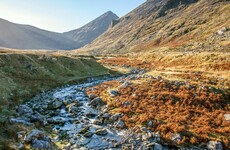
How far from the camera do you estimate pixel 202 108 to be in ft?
86.5

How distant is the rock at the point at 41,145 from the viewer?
713 inches

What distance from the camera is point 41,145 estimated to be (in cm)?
1827

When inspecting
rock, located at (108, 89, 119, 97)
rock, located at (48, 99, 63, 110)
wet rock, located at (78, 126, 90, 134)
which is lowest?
wet rock, located at (78, 126, 90, 134)

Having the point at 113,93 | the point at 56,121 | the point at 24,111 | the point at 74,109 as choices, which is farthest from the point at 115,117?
the point at 24,111

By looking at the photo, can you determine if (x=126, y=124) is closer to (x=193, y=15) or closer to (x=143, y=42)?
(x=143, y=42)

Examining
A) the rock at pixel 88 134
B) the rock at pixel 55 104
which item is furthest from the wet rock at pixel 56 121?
the rock at pixel 55 104

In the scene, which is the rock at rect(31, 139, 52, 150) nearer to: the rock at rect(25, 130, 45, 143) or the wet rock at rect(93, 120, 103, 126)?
the rock at rect(25, 130, 45, 143)

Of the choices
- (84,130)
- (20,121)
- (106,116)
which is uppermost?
(20,121)

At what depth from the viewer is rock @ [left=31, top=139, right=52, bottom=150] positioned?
18119 millimetres

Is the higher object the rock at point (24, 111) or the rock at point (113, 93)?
the rock at point (24, 111)

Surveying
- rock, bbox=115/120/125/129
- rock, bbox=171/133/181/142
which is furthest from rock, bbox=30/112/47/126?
rock, bbox=171/133/181/142

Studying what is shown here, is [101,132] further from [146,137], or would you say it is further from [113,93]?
[113,93]

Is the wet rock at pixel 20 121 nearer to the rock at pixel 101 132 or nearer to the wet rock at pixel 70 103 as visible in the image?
the rock at pixel 101 132

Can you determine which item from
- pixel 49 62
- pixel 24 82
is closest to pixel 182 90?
pixel 24 82
